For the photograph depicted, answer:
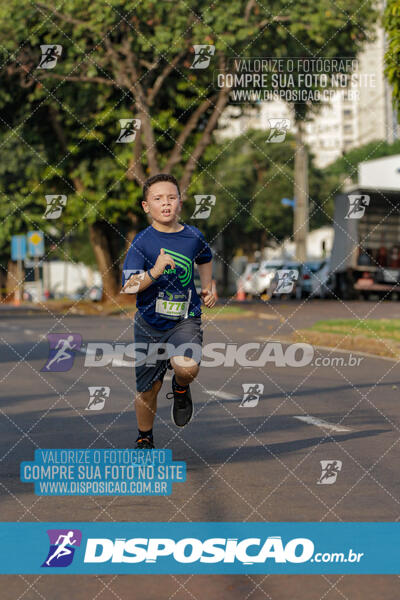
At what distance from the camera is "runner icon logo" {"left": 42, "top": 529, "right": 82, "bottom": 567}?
5.80m

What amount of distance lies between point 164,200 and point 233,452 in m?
1.91

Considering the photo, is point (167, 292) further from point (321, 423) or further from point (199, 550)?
point (321, 423)

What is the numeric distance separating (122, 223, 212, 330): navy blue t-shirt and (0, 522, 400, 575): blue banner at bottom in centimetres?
192

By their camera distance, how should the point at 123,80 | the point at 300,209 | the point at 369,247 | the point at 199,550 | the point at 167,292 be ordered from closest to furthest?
the point at 199,550 → the point at 167,292 → the point at 123,80 → the point at 369,247 → the point at 300,209

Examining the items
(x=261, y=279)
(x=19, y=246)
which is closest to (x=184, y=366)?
(x=19, y=246)

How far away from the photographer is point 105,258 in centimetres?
4212

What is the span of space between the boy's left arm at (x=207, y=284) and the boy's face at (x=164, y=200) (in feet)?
1.55

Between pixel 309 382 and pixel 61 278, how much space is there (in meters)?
94.8

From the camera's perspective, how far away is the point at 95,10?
33312 mm

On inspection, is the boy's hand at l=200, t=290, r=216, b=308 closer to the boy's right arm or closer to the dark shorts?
the dark shorts

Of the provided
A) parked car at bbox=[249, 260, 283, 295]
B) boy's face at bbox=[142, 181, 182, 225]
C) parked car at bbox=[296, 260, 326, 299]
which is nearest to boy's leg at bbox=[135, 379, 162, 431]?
boy's face at bbox=[142, 181, 182, 225]

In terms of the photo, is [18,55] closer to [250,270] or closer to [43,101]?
[43,101]

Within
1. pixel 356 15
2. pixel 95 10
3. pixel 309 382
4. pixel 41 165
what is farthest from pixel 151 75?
pixel 309 382

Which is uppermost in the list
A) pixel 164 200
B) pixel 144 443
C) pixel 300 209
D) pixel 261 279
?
pixel 164 200
